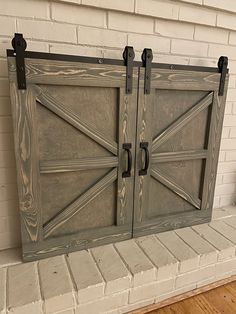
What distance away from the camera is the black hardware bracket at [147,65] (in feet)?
4.12

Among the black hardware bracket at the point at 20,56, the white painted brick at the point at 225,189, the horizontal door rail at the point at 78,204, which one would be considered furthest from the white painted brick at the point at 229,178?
the black hardware bracket at the point at 20,56

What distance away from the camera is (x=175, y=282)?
4.66 feet

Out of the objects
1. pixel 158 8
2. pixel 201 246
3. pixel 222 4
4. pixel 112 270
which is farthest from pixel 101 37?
pixel 201 246

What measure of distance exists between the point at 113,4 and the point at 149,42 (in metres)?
0.30

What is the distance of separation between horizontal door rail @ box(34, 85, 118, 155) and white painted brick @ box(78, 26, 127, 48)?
0.40 meters

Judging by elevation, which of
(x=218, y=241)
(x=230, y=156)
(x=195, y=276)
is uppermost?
(x=230, y=156)

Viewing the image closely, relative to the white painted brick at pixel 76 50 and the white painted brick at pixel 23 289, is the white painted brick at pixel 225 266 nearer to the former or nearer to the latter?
the white painted brick at pixel 23 289

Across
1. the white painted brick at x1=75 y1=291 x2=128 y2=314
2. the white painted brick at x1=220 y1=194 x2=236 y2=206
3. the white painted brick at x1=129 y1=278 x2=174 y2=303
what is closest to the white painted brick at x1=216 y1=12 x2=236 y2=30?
the white painted brick at x1=220 y1=194 x2=236 y2=206

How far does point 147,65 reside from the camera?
1.27m

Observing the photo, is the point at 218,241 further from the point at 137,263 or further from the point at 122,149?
the point at 122,149

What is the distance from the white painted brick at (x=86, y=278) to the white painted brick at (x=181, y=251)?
0.48 meters

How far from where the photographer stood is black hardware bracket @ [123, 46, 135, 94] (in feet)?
3.99

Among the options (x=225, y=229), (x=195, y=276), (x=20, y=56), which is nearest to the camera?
(x=20, y=56)

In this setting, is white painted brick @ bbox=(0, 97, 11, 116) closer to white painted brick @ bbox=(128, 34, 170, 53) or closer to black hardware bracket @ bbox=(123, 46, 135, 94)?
black hardware bracket @ bbox=(123, 46, 135, 94)
